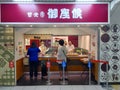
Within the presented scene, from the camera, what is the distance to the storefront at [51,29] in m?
7.12

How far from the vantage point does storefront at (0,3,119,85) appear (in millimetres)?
7125

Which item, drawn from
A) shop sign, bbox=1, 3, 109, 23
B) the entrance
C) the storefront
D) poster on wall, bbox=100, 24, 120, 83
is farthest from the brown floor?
shop sign, bbox=1, 3, 109, 23

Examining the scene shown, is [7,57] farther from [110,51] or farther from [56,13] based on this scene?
[110,51]

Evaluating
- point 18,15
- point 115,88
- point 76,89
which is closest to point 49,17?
point 18,15

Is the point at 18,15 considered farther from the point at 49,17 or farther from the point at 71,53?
the point at 71,53

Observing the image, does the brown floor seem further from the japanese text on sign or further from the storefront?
the japanese text on sign

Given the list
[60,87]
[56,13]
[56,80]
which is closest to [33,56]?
[56,80]

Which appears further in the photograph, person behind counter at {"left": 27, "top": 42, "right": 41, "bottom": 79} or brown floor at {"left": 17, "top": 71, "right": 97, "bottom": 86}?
person behind counter at {"left": 27, "top": 42, "right": 41, "bottom": 79}

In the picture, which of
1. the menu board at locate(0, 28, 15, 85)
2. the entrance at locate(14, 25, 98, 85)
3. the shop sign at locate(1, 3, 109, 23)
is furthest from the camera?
the entrance at locate(14, 25, 98, 85)

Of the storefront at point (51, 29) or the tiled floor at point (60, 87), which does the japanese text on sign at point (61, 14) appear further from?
the tiled floor at point (60, 87)

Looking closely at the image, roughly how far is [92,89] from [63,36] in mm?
4205

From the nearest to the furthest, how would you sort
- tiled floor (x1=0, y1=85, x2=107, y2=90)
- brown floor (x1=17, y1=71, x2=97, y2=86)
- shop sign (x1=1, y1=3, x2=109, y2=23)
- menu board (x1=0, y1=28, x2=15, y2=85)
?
1. shop sign (x1=1, y1=3, x2=109, y2=23)
2. tiled floor (x1=0, y1=85, x2=107, y2=90)
3. menu board (x1=0, y1=28, x2=15, y2=85)
4. brown floor (x1=17, y1=71, x2=97, y2=86)

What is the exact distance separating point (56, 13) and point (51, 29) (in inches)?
156

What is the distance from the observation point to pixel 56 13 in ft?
23.4
